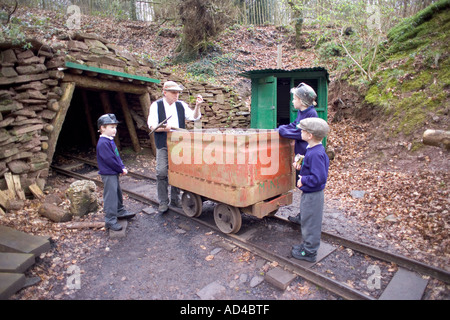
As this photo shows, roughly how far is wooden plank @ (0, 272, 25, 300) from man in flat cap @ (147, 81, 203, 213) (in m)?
2.37

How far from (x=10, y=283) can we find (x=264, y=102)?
819cm

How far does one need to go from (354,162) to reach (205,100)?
5.85 metres

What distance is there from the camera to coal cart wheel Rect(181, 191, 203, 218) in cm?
474

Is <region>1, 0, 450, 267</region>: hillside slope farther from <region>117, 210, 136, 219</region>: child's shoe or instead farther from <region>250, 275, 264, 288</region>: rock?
<region>117, 210, 136, 219</region>: child's shoe

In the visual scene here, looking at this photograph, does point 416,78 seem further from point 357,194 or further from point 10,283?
point 10,283

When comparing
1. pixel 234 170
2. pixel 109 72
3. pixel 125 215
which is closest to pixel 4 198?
pixel 125 215

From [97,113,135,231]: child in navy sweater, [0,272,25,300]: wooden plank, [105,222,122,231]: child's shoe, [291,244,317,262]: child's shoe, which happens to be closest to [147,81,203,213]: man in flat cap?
[97,113,135,231]: child in navy sweater

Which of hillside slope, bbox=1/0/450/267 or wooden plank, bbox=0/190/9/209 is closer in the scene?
hillside slope, bbox=1/0/450/267

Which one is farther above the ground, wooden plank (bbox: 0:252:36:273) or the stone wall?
the stone wall

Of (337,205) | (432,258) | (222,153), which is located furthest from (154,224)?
(432,258)

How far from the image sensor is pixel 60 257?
3807mm

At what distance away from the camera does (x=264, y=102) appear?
372 inches

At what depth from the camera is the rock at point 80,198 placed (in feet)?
16.6

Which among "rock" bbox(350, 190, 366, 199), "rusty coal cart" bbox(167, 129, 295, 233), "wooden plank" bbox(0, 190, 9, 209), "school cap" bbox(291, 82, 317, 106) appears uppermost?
"school cap" bbox(291, 82, 317, 106)
